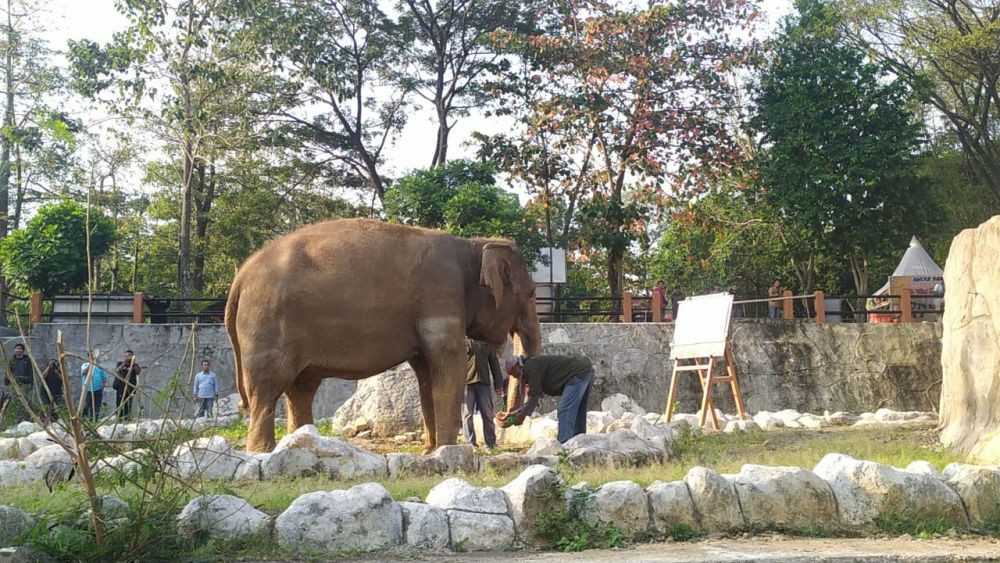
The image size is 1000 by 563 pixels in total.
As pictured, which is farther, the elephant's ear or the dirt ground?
the elephant's ear

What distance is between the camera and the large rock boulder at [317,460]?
25.8 feet

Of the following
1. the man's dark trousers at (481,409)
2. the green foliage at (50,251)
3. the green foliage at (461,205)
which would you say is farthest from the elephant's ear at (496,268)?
the green foliage at (50,251)

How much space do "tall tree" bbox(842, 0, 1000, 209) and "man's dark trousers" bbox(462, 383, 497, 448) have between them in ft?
59.7

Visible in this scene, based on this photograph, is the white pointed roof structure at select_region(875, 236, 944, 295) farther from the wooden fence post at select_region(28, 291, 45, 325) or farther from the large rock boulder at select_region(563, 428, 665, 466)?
the wooden fence post at select_region(28, 291, 45, 325)

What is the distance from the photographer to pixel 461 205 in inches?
787

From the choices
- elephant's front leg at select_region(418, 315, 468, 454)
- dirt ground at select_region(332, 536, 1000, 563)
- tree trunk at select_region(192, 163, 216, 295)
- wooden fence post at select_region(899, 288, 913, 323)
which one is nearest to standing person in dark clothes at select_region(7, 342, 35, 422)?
elephant's front leg at select_region(418, 315, 468, 454)

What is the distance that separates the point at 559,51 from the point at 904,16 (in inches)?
427

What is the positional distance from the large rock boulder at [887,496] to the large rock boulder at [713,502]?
71 centimetres

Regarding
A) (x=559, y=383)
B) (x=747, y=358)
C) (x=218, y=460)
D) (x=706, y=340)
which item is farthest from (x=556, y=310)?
(x=218, y=460)

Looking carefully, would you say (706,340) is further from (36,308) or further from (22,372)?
(36,308)

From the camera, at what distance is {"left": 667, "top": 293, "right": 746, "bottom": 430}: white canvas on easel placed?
13.5m

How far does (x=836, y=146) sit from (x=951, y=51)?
210 inches

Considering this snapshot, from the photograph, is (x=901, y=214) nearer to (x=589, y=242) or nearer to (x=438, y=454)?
(x=589, y=242)

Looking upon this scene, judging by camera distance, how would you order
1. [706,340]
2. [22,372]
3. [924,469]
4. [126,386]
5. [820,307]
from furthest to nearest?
1. [820,307]
2. [22,372]
3. [706,340]
4. [924,469]
5. [126,386]
